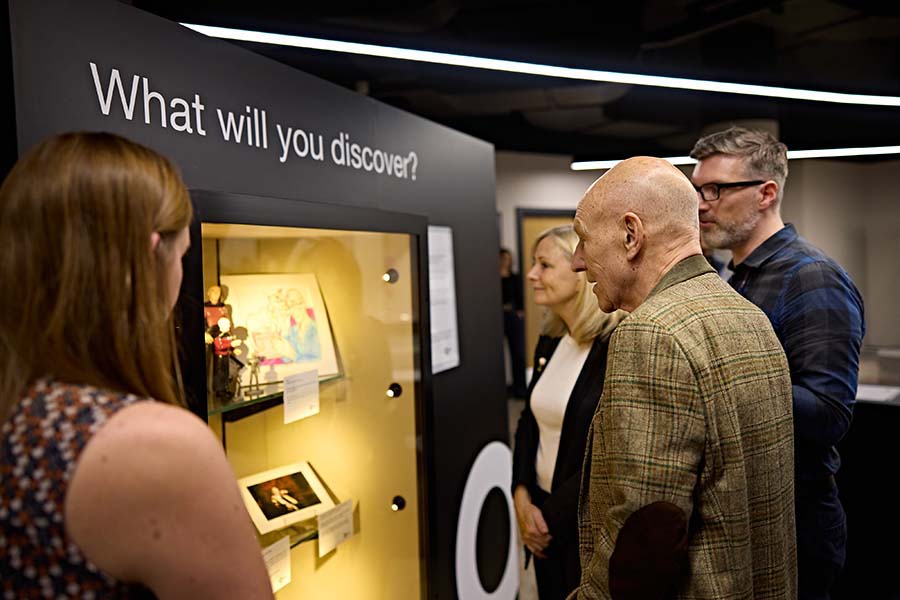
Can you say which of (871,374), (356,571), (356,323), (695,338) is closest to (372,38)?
(356,323)

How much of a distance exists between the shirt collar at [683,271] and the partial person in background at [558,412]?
0.86 m

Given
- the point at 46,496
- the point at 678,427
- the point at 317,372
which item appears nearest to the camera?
the point at 46,496

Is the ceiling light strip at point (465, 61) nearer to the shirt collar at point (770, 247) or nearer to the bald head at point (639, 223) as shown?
the shirt collar at point (770, 247)

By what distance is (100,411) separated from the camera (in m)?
0.87

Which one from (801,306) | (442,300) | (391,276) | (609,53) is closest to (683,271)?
(801,306)

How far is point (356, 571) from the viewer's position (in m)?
2.25

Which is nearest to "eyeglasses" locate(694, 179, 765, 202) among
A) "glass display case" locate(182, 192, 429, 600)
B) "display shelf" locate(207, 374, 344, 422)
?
"glass display case" locate(182, 192, 429, 600)

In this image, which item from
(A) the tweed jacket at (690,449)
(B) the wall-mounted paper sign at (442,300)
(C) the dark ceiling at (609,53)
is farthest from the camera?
(C) the dark ceiling at (609,53)

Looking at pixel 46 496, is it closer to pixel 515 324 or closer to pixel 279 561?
pixel 279 561

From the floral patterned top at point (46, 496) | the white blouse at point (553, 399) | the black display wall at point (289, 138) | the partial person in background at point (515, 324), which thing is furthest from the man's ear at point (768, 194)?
the partial person in background at point (515, 324)

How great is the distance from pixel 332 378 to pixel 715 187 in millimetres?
1256

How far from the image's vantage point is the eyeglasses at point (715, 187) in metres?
2.21

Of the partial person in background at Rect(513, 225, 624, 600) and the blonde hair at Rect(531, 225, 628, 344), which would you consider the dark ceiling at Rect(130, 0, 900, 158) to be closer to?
the blonde hair at Rect(531, 225, 628, 344)

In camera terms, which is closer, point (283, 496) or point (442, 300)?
point (283, 496)
